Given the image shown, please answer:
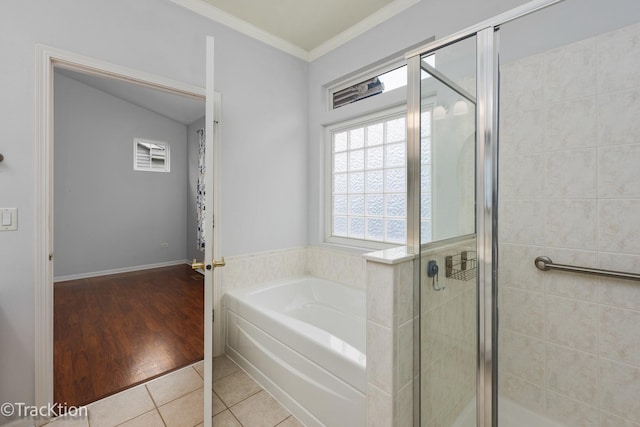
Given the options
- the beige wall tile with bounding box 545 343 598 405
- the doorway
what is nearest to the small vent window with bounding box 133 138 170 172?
the doorway

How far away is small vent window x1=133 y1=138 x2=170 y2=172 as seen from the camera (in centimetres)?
460

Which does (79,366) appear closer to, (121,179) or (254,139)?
(254,139)

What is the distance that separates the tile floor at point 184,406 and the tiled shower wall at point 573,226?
1356mm

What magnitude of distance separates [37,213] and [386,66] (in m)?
2.51

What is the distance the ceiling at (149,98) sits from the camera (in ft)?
12.9

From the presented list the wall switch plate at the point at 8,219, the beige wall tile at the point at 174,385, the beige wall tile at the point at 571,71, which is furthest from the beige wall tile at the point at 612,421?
the wall switch plate at the point at 8,219

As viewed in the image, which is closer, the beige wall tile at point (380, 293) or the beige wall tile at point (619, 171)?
the beige wall tile at point (380, 293)

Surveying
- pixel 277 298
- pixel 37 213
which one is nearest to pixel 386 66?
pixel 277 298

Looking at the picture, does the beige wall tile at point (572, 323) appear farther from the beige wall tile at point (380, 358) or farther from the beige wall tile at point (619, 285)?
the beige wall tile at point (380, 358)

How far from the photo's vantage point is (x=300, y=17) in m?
2.20

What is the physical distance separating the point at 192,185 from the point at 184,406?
4.01 m

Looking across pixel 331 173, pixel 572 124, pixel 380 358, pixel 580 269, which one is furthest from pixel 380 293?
pixel 331 173

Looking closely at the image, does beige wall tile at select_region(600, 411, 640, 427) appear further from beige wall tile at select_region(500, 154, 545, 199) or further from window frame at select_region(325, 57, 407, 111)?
window frame at select_region(325, 57, 407, 111)

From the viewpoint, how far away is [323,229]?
272 centimetres
